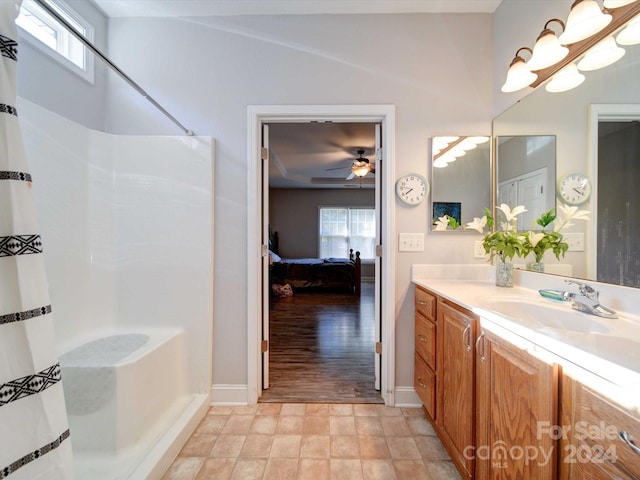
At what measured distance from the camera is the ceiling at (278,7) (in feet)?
5.92

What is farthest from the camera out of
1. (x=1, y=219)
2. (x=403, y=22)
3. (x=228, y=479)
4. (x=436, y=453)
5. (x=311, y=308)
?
(x=311, y=308)

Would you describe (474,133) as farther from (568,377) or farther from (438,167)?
(568,377)

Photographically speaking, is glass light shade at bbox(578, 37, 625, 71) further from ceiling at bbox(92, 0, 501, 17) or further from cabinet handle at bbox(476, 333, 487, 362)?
cabinet handle at bbox(476, 333, 487, 362)

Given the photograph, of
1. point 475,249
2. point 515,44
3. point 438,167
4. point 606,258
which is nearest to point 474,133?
point 438,167

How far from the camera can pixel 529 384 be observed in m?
0.86

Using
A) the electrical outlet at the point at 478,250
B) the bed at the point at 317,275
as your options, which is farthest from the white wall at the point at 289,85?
the bed at the point at 317,275

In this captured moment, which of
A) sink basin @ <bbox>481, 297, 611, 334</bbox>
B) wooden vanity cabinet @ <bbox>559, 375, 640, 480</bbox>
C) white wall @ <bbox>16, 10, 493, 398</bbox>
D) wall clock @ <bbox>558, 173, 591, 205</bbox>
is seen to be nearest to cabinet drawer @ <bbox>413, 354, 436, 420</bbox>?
white wall @ <bbox>16, 10, 493, 398</bbox>

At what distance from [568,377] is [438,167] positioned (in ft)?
5.01

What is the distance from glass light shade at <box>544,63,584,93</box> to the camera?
1284 millimetres

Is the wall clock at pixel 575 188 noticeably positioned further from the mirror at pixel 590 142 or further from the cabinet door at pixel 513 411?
the cabinet door at pixel 513 411

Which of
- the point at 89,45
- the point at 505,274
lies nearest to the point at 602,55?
the point at 505,274

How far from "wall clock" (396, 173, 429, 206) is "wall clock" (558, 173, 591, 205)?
75cm

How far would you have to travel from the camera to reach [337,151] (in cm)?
445

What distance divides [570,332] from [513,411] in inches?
14.1
